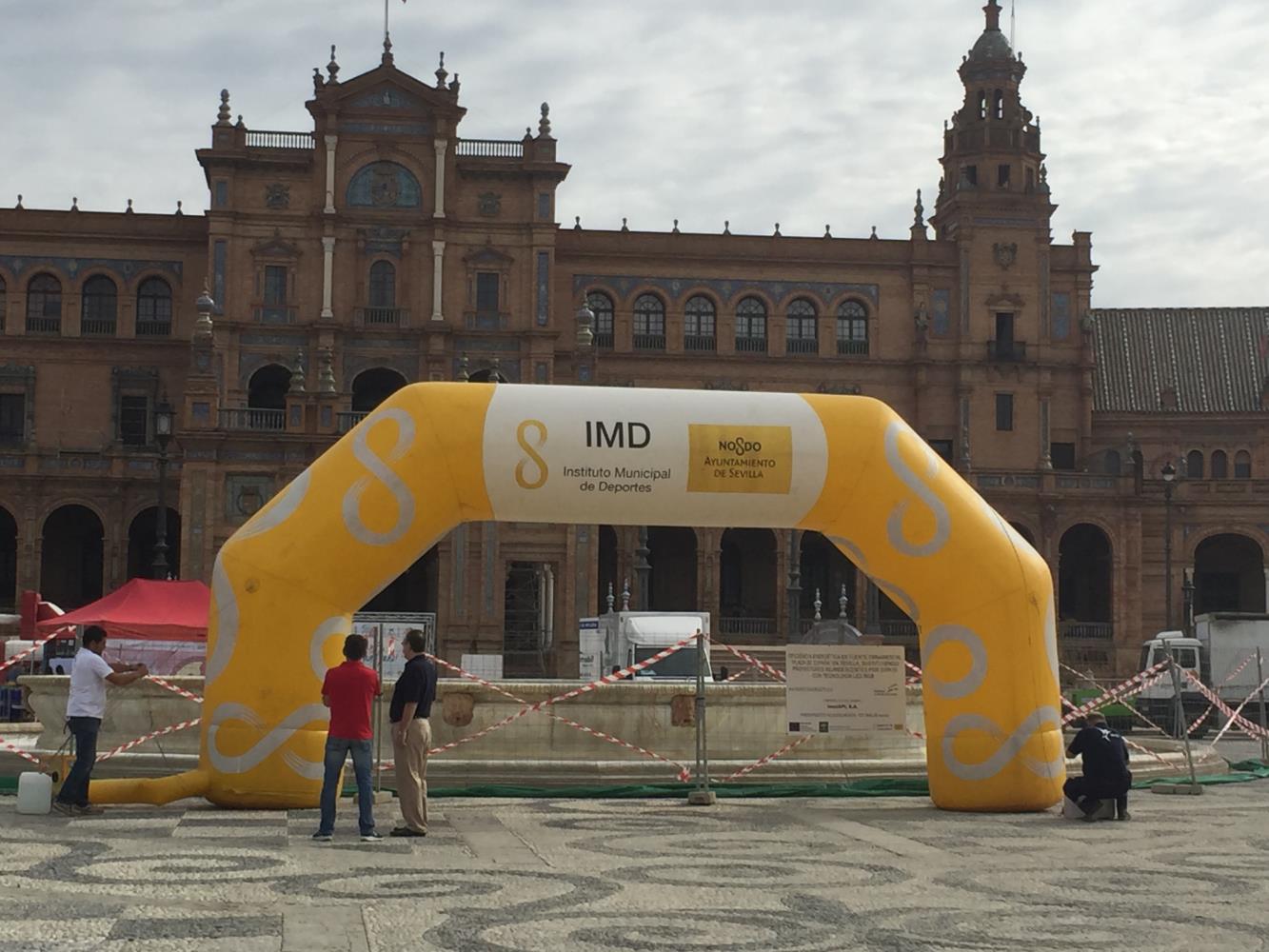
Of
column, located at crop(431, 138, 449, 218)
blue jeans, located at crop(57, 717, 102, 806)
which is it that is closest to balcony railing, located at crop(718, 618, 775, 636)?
column, located at crop(431, 138, 449, 218)

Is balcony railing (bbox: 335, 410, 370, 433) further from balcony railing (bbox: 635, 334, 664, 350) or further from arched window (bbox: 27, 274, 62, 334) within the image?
arched window (bbox: 27, 274, 62, 334)

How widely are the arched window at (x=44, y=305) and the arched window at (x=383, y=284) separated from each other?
11.5m

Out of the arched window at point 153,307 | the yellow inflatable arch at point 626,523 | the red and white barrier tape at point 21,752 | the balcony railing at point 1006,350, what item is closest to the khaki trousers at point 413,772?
the yellow inflatable arch at point 626,523

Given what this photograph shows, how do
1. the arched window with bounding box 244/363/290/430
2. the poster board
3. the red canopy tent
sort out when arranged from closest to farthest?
the poster board < the red canopy tent < the arched window with bounding box 244/363/290/430

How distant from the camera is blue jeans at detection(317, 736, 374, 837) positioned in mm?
14438

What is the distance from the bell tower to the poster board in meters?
48.8

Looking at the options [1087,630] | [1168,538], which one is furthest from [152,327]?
[1168,538]

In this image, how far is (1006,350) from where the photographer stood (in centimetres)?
6612

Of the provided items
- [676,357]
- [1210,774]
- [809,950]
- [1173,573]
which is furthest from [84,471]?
[809,950]

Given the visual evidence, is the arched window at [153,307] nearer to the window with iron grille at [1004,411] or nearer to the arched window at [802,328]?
the arched window at [802,328]

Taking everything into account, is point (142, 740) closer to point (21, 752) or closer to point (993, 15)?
point (21, 752)

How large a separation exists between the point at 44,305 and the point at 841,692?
165 feet

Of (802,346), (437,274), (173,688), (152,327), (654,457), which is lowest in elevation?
(173,688)

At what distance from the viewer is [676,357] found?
215ft
